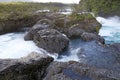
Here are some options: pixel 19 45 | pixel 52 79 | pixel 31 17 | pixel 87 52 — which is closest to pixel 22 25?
pixel 31 17

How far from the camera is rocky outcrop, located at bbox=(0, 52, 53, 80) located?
33.6ft

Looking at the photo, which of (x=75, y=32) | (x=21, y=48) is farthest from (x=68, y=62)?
(x=75, y=32)

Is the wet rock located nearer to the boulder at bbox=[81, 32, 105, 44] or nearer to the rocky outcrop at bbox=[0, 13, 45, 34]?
the boulder at bbox=[81, 32, 105, 44]

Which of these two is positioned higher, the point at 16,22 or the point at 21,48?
the point at 16,22

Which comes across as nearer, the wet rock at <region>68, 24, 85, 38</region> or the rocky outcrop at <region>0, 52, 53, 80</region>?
the rocky outcrop at <region>0, 52, 53, 80</region>

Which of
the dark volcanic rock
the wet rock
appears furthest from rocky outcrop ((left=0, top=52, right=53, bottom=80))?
the wet rock

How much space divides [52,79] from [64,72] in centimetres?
73

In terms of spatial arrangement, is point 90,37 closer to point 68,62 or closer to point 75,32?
point 75,32

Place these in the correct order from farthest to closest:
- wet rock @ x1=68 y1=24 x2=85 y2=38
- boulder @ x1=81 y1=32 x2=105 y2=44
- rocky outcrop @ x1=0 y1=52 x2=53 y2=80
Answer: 1. wet rock @ x1=68 y1=24 x2=85 y2=38
2. boulder @ x1=81 y1=32 x2=105 y2=44
3. rocky outcrop @ x1=0 y1=52 x2=53 y2=80

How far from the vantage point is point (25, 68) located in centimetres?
1068

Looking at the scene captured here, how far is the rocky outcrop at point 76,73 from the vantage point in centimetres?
909

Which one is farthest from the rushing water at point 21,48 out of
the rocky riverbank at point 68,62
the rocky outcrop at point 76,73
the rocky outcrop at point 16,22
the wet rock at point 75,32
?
the rocky outcrop at point 76,73

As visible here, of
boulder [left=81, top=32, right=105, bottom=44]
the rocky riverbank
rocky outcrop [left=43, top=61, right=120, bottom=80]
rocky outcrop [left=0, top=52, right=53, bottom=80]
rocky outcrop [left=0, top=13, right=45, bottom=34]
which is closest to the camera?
rocky outcrop [left=43, top=61, right=120, bottom=80]

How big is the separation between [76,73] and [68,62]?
0.89m
